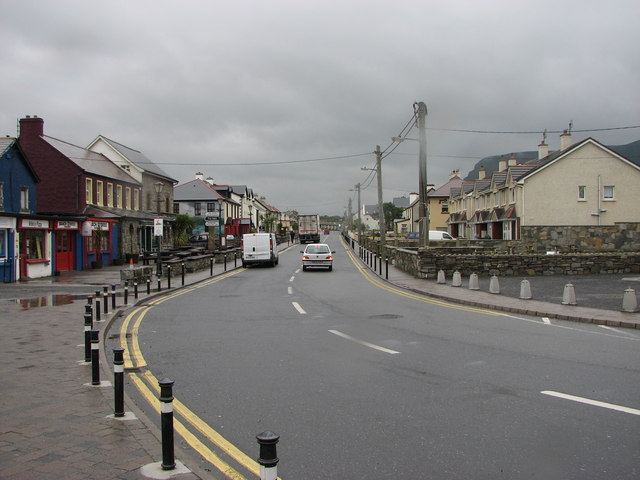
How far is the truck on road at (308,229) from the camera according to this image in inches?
3078

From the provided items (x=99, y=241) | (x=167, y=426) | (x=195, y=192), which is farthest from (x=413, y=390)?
(x=195, y=192)

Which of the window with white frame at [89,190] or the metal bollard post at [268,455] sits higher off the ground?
the window with white frame at [89,190]

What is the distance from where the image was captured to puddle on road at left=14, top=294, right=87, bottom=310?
15859mm

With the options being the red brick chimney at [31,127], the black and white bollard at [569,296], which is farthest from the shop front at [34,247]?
the black and white bollard at [569,296]

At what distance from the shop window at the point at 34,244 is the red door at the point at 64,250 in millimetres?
2463

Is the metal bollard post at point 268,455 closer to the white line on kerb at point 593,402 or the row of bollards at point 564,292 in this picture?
the white line on kerb at point 593,402

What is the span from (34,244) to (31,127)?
14.7 meters

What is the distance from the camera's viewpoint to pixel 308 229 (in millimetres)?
78812

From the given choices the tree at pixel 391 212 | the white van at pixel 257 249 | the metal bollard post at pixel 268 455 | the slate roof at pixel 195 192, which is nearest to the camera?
the metal bollard post at pixel 268 455

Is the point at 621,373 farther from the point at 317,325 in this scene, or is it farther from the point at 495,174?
the point at 495,174

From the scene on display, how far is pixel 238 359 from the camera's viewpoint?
8.80 meters

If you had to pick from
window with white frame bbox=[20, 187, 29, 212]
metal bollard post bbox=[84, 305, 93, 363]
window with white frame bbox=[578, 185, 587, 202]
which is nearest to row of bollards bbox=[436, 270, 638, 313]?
metal bollard post bbox=[84, 305, 93, 363]

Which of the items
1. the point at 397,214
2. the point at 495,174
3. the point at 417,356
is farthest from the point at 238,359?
the point at 397,214

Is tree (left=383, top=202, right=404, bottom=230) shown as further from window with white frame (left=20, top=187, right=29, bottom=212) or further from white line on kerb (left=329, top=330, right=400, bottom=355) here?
white line on kerb (left=329, top=330, right=400, bottom=355)
